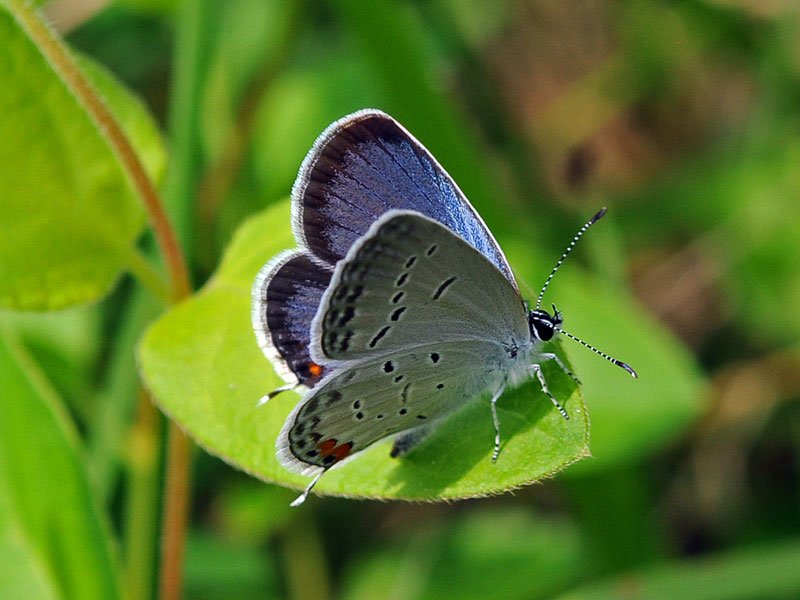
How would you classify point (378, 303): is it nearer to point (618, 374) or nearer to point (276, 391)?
point (276, 391)

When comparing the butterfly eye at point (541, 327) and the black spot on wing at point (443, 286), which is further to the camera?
the butterfly eye at point (541, 327)

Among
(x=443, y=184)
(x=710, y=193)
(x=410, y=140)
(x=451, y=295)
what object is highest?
(x=410, y=140)

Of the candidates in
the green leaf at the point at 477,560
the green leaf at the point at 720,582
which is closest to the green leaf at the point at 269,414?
the green leaf at the point at 720,582

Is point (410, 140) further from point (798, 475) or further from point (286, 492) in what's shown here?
point (798, 475)

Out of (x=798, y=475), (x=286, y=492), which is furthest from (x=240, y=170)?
(x=798, y=475)

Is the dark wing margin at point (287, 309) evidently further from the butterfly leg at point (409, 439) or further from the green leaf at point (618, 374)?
the green leaf at point (618, 374)

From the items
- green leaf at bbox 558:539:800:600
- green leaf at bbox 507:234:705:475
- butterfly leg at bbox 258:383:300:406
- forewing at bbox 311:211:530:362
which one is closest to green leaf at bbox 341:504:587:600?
green leaf at bbox 558:539:800:600

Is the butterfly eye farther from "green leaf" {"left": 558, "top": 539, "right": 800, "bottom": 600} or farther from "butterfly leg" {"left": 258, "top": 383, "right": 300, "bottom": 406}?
"green leaf" {"left": 558, "top": 539, "right": 800, "bottom": 600}
